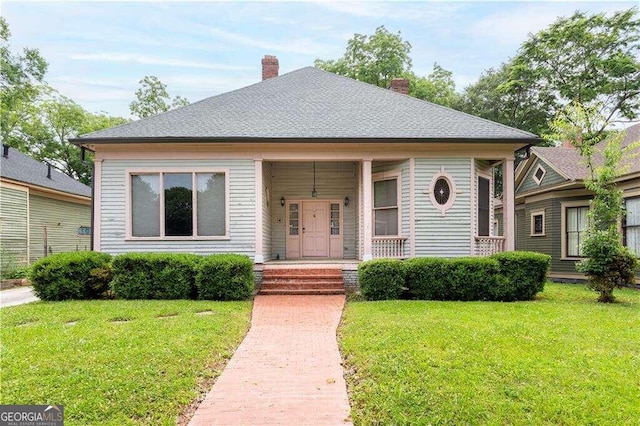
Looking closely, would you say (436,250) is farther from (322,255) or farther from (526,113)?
(526,113)

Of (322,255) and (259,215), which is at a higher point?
(259,215)

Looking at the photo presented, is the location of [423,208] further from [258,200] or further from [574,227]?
[574,227]

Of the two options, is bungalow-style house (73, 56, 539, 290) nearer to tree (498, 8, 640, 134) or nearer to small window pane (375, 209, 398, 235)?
small window pane (375, 209, 398, 235)

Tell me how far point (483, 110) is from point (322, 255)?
19.5 metres

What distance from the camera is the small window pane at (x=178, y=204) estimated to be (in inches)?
404

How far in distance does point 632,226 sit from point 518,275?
18.4 feet

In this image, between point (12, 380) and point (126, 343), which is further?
point (126, 343)

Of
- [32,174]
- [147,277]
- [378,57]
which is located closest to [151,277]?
Result: [147,277]

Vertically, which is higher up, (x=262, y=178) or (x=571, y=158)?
(x=571, y=158)

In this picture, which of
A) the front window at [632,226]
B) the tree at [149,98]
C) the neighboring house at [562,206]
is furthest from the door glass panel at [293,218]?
the tree at [149,98]

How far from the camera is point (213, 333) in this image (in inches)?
225

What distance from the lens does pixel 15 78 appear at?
74.8 feet

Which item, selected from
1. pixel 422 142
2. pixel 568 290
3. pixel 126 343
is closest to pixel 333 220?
A: pixel 422 142

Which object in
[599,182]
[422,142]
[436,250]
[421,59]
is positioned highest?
[421,59]
